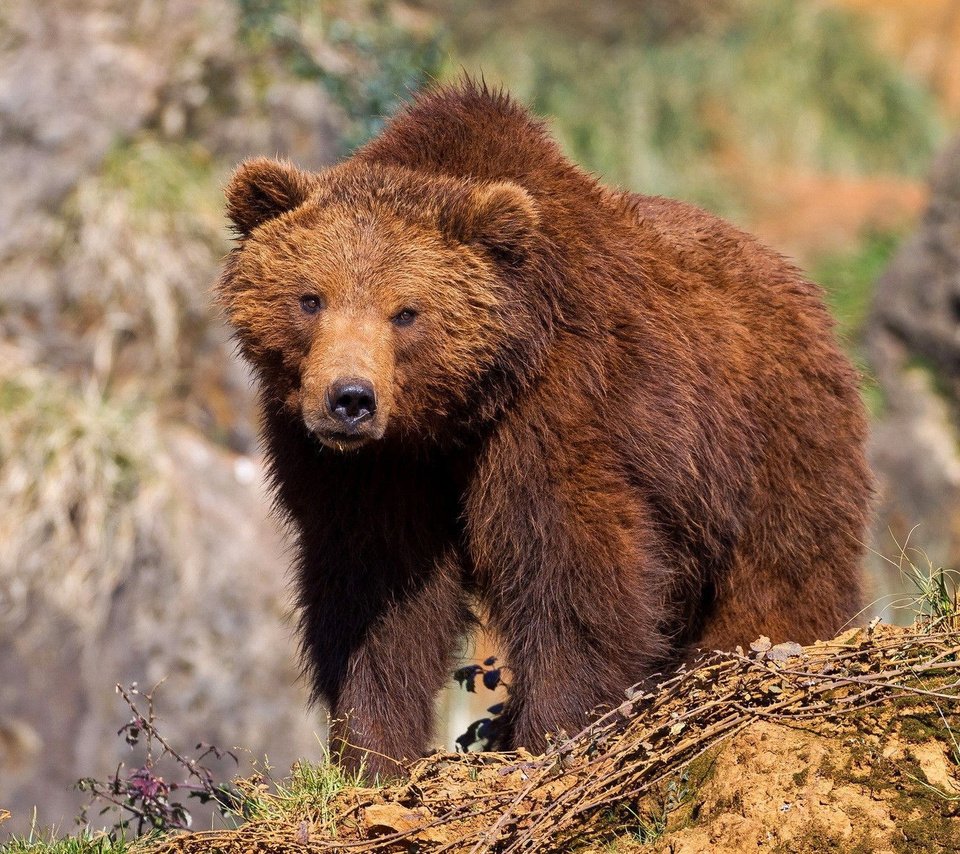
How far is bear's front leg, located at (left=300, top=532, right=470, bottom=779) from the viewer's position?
15.6 ft

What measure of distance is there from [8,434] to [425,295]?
6.11 m

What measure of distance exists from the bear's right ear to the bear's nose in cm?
78

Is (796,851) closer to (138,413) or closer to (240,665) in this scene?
(240,665)

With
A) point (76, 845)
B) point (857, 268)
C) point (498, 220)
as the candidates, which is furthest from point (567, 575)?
point (857, 268)

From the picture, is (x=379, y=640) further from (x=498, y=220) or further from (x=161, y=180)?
(x=161, y=180)

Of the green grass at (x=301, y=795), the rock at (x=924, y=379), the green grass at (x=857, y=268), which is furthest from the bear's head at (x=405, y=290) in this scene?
the green grass at (x=857, y=268)

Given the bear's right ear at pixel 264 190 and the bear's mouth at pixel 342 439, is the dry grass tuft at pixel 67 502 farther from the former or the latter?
the bear's mouth at pixel 342 439


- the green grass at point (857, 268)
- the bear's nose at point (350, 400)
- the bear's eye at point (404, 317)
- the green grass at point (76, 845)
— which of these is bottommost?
the green grass at point (76, 845)

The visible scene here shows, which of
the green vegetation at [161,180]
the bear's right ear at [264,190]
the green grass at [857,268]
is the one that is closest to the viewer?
the bear's right ear at [264,190]

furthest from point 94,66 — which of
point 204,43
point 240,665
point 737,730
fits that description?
point 737,730

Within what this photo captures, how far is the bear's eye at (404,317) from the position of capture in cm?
448

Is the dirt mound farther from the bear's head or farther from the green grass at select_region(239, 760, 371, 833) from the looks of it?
the bear's head

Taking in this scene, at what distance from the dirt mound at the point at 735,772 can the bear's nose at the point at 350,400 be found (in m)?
1.07

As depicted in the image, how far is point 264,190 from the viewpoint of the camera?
184 inches
